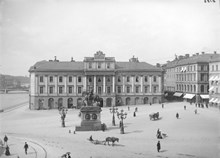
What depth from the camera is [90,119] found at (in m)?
32.7

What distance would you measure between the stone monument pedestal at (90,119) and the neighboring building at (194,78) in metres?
31.5

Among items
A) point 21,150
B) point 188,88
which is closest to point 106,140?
point 21,150

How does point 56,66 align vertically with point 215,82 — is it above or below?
above

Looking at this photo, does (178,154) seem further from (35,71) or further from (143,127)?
(35,71)

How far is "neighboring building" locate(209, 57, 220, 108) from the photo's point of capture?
49.2m

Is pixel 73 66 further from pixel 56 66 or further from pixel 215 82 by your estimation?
pixel 215 82

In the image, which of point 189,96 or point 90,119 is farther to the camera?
point 189,96

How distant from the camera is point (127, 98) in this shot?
61.8 metres

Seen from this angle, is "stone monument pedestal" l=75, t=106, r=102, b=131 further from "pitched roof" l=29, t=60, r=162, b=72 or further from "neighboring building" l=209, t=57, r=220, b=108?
"pitched roof" l=29, t=60, r=162, b=72

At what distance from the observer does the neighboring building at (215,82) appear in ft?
162

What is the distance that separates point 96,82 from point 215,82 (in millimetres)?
23989

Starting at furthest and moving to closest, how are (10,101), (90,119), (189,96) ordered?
(10,101)
(189,96)
(90,119)

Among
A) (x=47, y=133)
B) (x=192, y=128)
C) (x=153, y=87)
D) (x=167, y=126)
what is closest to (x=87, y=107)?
(x=47, y=133)

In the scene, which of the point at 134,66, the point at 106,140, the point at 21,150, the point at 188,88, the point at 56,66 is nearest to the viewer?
the point at 21,150
